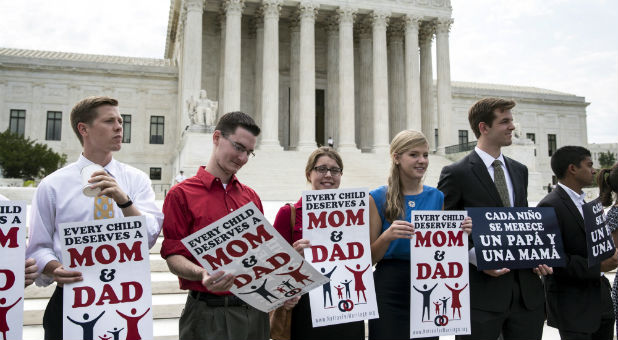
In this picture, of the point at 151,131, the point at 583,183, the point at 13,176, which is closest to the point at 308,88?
the point at 151,131

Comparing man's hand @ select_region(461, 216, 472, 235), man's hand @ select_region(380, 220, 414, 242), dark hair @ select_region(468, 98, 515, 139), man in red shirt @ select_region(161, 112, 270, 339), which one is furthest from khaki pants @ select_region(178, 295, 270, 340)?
dark hair @ select_region(468, 98, 515, 139)

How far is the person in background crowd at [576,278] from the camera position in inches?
177

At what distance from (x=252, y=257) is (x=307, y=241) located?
53 centimetres

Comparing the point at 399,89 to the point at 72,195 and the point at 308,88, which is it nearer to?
the point at 308,88

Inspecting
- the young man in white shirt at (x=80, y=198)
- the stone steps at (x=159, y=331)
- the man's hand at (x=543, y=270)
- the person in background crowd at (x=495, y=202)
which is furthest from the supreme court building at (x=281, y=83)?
the young man in white shirt at (x=80, y=198)

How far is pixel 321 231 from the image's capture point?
393 centimetres

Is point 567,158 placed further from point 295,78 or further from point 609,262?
point 295,78

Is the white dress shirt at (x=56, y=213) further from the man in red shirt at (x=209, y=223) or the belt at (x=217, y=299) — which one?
the belt at (x=217, y=299)

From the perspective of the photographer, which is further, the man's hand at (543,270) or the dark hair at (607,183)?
the dark hair at (607,183)

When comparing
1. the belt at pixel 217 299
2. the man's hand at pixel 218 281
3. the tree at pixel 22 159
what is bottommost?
Answer: the belt at pixel 217 299

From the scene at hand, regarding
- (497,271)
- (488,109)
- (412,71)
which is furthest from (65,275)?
(412,71)

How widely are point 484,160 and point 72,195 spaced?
3.67m

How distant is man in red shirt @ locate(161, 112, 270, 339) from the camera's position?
340 centimetres

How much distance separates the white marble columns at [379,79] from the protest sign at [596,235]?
32.2 metres
